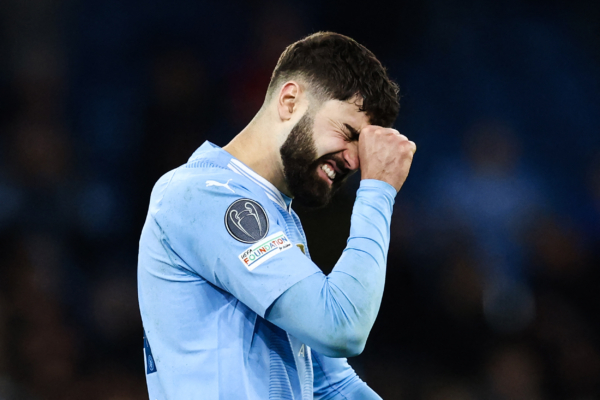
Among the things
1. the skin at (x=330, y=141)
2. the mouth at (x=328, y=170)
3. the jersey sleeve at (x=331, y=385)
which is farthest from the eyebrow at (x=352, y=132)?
the jersey sleeve at (x=331, y=385)

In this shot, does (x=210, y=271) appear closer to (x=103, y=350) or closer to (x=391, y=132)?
(x=391, y=132)

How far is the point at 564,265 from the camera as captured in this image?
3.90 metres

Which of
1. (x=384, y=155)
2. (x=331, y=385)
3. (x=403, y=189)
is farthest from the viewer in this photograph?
(x=403, y=189)

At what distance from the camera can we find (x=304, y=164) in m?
1.64

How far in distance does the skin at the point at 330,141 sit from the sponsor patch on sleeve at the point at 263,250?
0.34 meters

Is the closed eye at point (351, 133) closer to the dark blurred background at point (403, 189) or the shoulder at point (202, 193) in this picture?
the shoulder at point (202, 193)

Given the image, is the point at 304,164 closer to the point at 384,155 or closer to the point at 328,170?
the point at 328,170

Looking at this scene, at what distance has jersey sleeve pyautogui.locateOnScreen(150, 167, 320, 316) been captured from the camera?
4.31 feet

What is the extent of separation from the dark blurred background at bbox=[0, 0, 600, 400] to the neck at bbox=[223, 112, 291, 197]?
2131 millimetres

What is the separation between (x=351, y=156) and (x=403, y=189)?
2465 millimetres

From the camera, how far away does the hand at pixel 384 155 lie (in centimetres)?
157

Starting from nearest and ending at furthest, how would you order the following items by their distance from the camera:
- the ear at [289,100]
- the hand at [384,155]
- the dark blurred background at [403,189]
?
the hand at [384,155] < the ear at [289,100] < the dark blurred background at [403,189]

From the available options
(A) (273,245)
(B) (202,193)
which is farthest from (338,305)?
(B) (202,193)

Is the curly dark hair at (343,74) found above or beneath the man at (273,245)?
above
